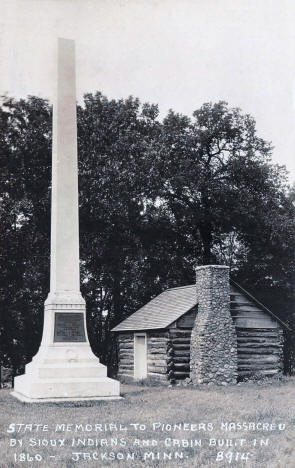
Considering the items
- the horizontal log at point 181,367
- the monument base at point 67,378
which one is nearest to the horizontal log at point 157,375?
the horizontal log at point 181,367

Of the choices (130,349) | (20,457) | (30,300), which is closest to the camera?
(20,457)

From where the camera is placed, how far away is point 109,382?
564 inches

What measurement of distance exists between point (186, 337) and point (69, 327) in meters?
7.34

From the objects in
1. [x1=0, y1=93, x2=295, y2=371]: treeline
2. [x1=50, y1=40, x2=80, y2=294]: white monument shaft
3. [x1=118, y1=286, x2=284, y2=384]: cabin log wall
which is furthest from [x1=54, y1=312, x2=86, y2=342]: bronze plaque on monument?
[x1=0, y1=93, x2=295, y2=371]: treeline

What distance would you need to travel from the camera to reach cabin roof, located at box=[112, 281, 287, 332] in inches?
839

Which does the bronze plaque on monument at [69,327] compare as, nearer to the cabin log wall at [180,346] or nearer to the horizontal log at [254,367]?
the cabin log wall at [180,346]

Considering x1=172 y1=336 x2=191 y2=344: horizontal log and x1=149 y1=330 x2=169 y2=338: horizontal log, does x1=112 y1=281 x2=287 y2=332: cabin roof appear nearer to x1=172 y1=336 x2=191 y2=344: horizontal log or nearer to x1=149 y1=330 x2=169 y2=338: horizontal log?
x1=149 y1=330 x2=169 y2=338: horizontal log

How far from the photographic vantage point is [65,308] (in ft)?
48.7

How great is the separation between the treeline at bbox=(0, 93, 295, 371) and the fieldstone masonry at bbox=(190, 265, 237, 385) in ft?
26.7

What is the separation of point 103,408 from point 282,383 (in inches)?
368

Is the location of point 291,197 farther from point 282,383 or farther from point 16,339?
point 16,339

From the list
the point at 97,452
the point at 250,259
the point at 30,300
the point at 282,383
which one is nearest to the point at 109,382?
the point at 97,452

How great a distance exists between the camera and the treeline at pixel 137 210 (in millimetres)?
26359

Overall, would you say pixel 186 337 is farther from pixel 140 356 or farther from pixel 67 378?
pixel 67 378
